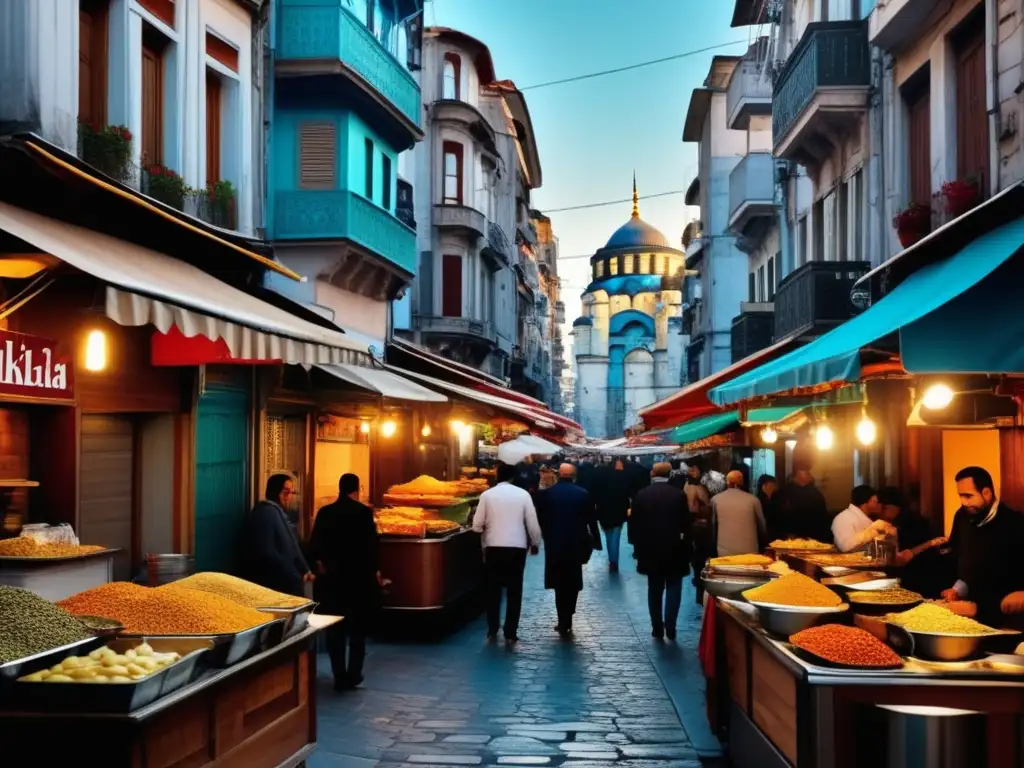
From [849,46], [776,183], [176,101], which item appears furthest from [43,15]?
[776,183]

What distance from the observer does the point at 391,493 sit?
51.6ft

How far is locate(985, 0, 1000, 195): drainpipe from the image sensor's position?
11016 millimetres

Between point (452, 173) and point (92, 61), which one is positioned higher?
point (452, 173)

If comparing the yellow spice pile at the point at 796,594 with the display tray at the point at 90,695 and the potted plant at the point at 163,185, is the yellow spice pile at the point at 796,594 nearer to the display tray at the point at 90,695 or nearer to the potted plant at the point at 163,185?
the display tray at the point at 90,695

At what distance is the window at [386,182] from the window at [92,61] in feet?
31.1

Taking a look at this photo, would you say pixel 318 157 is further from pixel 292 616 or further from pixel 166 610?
pixel 166 610

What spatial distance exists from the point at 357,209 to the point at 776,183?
1028 centimetres

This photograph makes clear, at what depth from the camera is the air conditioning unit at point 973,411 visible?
9383 millimetres

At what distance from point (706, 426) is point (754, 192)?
852 centimetres

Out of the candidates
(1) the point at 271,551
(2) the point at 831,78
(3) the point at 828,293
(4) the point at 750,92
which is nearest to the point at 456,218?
(4) the point at 750,92

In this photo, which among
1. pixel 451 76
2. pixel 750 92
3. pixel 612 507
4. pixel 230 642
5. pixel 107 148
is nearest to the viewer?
pixel 230 642

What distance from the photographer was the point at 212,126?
46.1ft

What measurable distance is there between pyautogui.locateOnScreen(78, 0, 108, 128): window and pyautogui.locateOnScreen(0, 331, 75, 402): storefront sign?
365 centimetres

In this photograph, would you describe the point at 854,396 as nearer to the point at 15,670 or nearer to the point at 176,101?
the point at 176,101
